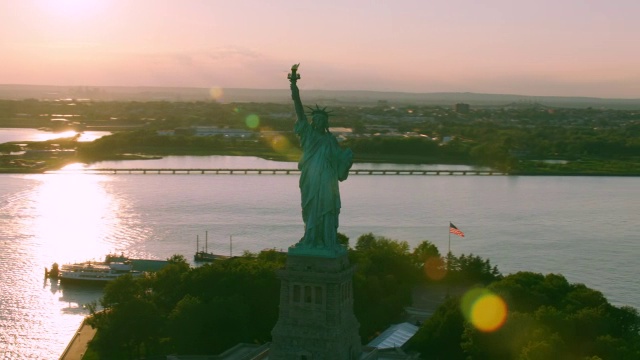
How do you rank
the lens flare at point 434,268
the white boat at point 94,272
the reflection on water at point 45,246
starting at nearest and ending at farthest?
the reflection on water at point 45,246 < the lens flare at point 434,268 < the white boat at point 94,272

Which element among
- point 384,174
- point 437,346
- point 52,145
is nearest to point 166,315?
point 437,346

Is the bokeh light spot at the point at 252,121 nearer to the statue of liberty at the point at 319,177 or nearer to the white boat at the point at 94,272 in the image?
the white boat at the point at 94,272

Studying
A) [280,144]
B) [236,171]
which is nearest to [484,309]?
[236,171]

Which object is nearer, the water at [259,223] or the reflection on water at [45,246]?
the reflection on water at [45,246]

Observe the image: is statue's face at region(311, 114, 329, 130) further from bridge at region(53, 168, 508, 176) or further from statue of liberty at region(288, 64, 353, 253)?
bridge at region(53, 168, 508, 176)

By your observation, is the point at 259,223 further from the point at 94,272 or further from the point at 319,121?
the point at 319,121

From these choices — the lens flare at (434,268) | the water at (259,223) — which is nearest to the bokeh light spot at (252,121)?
the water at (259,223)

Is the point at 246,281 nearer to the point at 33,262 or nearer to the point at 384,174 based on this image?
the point at 33,262
